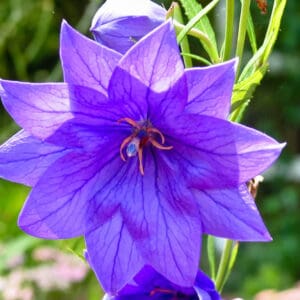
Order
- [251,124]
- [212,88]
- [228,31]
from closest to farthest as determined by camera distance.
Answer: [212,88]
[228,31]
[251,124]

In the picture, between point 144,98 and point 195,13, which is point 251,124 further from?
point 144,98

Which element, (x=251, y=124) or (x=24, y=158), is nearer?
(x=24, y=158)

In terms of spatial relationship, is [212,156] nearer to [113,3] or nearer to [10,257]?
[113,3]

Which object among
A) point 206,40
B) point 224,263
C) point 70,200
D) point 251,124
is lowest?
point 251,124

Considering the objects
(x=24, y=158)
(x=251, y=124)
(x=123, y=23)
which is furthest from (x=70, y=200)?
(x=251, y=124)

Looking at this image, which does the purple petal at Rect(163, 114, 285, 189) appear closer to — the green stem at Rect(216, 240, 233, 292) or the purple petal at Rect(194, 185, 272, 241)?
the purple petal at Rect(194, 185, 272, 241)
